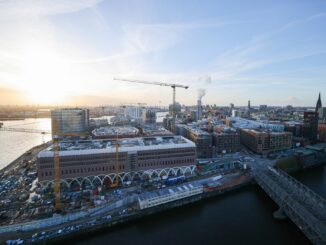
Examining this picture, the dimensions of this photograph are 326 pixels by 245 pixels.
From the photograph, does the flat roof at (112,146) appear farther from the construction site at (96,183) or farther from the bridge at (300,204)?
the bridge at (300,204)

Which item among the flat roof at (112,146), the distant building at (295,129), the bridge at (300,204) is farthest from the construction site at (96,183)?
the distant building at (295,129)

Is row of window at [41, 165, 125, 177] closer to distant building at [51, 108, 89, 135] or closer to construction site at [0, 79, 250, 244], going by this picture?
construction site at [0, 79, 250, 244]

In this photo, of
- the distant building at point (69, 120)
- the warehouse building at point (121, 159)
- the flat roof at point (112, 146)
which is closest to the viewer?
the warehouse building at point (121, 159)

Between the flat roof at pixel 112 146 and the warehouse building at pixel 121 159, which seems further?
the flat roof at pixel 112 146

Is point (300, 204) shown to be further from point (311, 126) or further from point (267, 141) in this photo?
point (311, 126)

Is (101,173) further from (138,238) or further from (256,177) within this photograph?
(256,177)

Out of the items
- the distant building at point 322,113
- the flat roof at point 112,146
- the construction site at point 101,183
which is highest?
the distant building at point 322,113

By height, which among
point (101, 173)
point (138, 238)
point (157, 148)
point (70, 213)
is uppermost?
point (157, 148)

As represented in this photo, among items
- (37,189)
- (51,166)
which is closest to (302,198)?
(51,166)
